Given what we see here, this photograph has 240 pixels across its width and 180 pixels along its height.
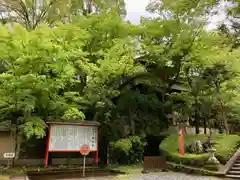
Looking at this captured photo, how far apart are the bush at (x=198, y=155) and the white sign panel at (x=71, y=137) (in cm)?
456

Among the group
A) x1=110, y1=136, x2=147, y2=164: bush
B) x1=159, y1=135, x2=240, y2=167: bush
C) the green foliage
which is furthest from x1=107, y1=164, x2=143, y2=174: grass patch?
the green foliage

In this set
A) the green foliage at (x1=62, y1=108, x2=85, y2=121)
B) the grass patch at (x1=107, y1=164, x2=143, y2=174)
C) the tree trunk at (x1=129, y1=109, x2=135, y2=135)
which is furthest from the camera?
the tree trunk at (x1=129, y1=109, x2=135, y2=135)

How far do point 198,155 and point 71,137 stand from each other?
23.8 ft

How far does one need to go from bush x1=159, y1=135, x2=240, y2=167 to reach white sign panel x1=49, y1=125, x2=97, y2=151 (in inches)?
180

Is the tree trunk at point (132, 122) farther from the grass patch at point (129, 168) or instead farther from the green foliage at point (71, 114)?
the green foliage at point (71, 114)

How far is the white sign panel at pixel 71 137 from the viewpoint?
46.7 feet

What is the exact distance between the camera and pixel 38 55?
1298 cm

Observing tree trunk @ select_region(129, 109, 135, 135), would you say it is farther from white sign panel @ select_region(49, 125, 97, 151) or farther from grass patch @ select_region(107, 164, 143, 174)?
white sign panel @ select_region(49, 125, 97, 151)

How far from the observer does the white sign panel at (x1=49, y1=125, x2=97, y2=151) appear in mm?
14242

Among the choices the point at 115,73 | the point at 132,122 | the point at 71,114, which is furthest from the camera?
the point at 132,122

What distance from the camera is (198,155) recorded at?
44.8 ft

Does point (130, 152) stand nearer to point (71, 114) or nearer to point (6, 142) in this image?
point (71, 114)

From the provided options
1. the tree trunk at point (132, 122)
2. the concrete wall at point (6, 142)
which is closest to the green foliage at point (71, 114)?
the concrete wall at point (6, 142)

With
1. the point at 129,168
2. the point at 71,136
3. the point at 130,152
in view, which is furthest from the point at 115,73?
the point at 129,168
